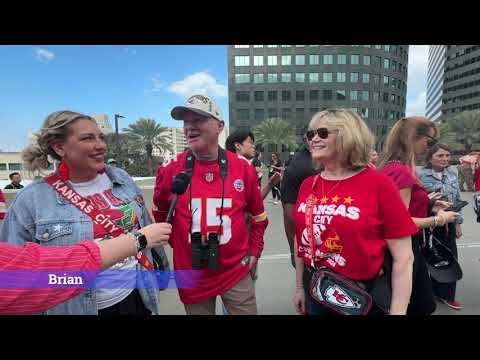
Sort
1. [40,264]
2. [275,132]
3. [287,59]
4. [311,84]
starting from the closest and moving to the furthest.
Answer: [40,264] → [275,132] → [287,59] → [311,84]

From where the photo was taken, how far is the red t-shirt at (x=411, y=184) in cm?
169

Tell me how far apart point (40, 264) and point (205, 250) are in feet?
2.71

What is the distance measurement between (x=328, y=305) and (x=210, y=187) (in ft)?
3.18

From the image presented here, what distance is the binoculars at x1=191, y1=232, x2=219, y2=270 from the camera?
4.90ft

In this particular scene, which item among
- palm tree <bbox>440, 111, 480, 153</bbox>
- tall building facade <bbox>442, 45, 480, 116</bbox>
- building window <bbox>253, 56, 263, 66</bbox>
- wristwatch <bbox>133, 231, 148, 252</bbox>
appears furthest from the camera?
tall building facade <bbox>442, 45, 480, 116</bbox>

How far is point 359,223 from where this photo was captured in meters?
1.17

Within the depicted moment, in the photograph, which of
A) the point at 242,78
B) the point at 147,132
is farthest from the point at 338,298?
the point at 242,78

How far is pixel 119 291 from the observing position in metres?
1.42

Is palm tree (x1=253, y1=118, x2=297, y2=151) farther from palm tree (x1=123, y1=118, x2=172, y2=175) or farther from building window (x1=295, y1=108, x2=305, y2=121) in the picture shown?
palm tree (x1=123, y1=118, x2=172, y2=175)

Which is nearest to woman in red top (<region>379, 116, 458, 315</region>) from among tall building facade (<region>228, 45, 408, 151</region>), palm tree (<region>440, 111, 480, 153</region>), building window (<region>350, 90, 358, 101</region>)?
palm tree (<region>440, 111, 480, 153</region>)

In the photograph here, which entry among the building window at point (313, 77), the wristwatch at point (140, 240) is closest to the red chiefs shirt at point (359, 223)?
the wristwatch at point (140, 240)

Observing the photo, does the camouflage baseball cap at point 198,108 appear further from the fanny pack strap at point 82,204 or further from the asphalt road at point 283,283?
the asphalt road at point 283,283

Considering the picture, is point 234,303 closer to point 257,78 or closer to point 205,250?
point 205,250

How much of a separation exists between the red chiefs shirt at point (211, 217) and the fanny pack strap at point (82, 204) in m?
0.41
